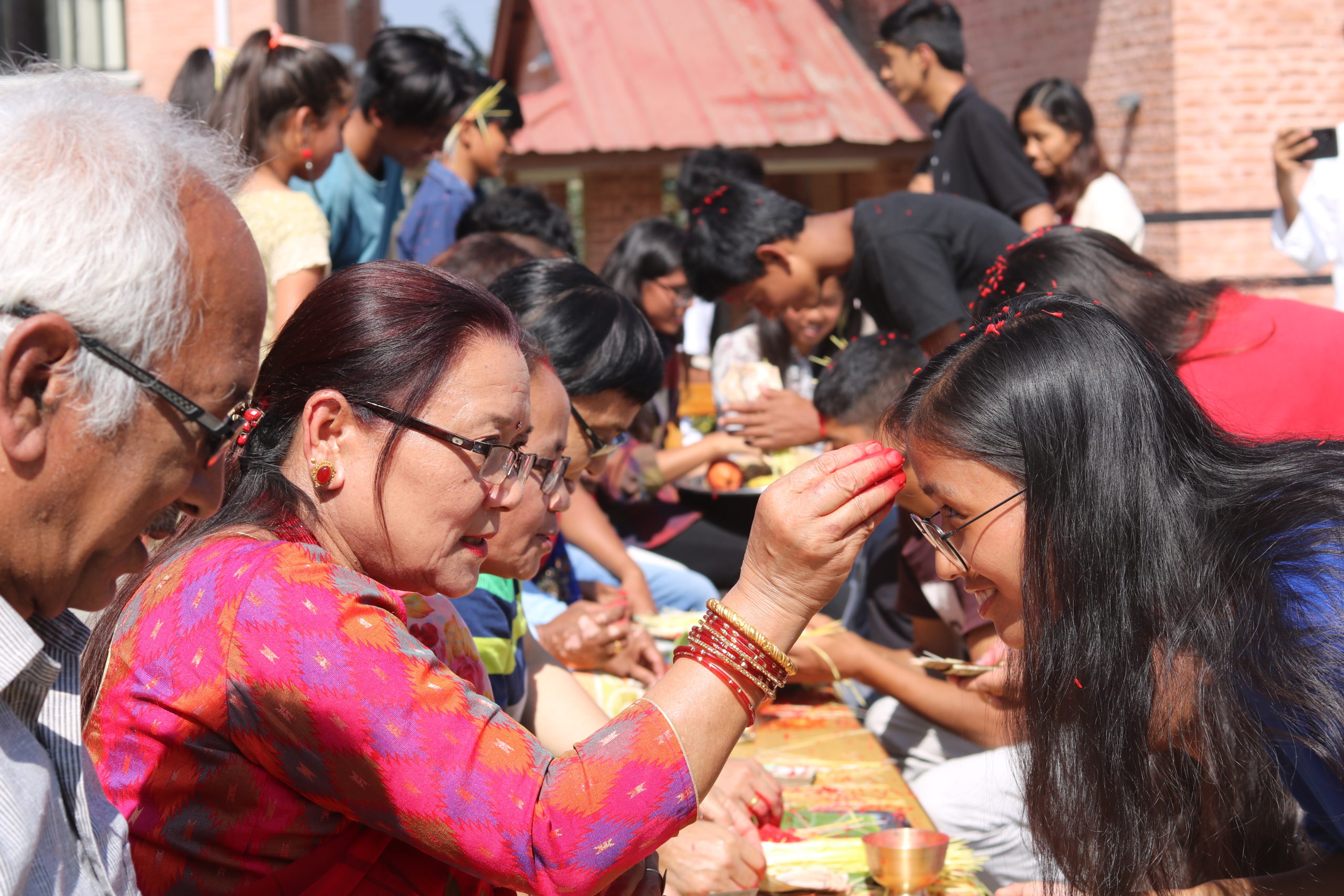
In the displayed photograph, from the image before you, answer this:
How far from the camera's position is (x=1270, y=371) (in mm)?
2586

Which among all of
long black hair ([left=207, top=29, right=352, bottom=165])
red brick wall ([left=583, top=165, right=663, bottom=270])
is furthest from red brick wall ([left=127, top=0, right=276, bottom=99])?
long black hair ([left=207, top=29, right=352, bottom=165])

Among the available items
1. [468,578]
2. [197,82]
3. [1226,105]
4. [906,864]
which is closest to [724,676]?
[468,578]

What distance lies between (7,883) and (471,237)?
2722mm

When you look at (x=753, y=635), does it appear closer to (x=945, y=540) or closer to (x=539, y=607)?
(x=945, y=540)

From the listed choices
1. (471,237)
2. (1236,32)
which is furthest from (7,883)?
(1236,32)

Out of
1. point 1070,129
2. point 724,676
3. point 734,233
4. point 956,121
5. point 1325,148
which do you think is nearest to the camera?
point 724,676

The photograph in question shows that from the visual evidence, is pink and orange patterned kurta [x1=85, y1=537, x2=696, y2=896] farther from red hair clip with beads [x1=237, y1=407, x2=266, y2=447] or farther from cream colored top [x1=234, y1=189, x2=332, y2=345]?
cream colored top [x1=234, y1=189, x2=332, y2=345]

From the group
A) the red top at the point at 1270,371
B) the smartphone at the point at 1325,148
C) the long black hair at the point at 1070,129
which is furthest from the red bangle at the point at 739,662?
the smartphone at the point at 1325,148

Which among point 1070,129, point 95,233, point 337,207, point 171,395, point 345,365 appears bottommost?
point 337,207

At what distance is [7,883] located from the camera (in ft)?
3.12

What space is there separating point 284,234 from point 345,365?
2.09 meters

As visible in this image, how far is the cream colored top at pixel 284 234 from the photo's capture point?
131 inches

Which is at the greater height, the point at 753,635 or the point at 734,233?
the point at 753,635

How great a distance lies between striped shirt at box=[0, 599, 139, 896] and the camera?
976 millimetres
